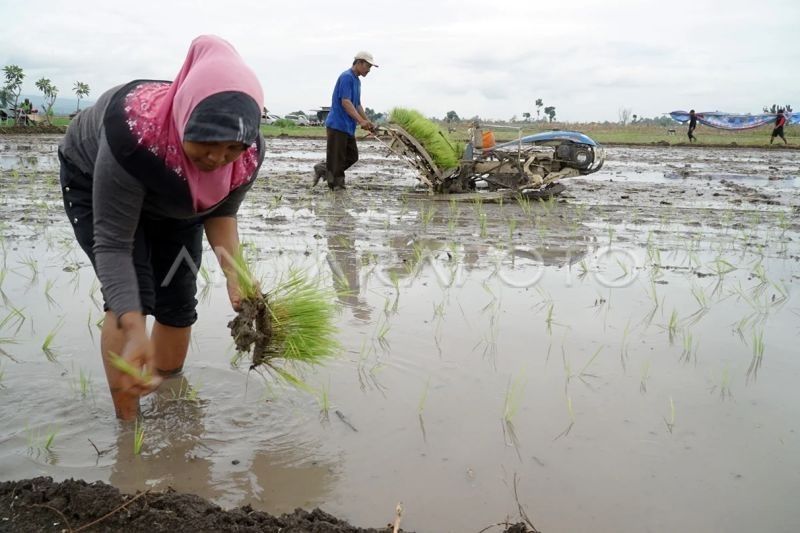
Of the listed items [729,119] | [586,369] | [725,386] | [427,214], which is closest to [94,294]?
[586,369]

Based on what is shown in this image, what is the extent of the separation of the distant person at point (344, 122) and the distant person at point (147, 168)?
17.4ft

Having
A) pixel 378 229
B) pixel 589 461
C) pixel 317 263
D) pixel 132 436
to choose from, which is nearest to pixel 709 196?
pixel 378 229

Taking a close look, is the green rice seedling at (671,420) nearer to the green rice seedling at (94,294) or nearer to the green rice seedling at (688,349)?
the green rice seedling at (688,349)

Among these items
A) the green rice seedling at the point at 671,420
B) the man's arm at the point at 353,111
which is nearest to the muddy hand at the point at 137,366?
the green rice seedling at the point at 671,420

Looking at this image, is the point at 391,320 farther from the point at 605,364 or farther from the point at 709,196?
the point at 709,196

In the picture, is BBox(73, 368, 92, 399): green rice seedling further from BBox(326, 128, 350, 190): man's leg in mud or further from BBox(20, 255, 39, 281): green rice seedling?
BBox(326, 128, 350, 190): man's leg in mud

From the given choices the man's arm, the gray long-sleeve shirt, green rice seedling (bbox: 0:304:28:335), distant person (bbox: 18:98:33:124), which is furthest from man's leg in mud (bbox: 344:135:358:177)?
distant person (bbox: 18:98:33:124)

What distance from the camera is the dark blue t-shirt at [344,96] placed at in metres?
7.48

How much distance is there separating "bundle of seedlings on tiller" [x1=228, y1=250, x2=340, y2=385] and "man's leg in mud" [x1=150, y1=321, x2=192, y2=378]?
0.52m

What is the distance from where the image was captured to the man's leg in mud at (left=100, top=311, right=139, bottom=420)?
6.60ft

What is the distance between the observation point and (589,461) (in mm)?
2207

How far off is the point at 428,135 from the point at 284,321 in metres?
5.22

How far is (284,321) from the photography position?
230cm

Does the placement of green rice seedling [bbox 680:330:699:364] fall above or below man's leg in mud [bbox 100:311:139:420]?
below
